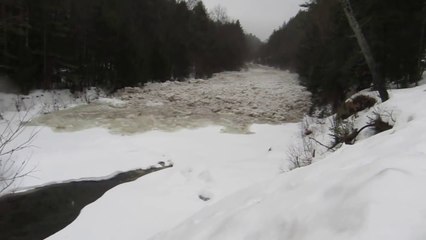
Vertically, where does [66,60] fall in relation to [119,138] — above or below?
above

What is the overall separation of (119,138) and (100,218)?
7506 mm

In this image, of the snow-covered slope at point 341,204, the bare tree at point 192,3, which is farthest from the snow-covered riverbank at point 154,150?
the bare tree at point 192,3

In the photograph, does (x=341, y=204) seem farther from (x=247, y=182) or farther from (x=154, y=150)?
(x=154, y=150)

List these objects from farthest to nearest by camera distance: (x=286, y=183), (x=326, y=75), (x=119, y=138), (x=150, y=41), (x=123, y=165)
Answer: (x=150, y=41)
(x=326, y=75)
(x=119, y=138)
(x=123, y=165)
(x=286, y=183)

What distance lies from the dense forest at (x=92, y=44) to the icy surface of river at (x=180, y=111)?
113 inches

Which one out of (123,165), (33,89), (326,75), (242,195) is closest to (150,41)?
(33,89)

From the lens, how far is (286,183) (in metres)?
4.26

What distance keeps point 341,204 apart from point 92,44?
92.0 ft

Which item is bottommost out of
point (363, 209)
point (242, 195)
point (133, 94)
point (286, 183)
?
point (133, 94)

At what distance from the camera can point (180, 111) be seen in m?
20.9

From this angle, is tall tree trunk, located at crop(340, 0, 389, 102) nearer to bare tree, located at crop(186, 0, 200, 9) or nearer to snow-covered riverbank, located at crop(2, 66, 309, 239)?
snow-covered riverbank, located at crop(2, 66, 309, 239)

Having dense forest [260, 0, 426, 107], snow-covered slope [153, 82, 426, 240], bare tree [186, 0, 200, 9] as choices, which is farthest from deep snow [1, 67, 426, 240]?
bare tree [186, 0, 200, 9]

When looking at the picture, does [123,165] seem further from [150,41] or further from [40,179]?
[150,41]

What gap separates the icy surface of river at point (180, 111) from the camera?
1712cm
